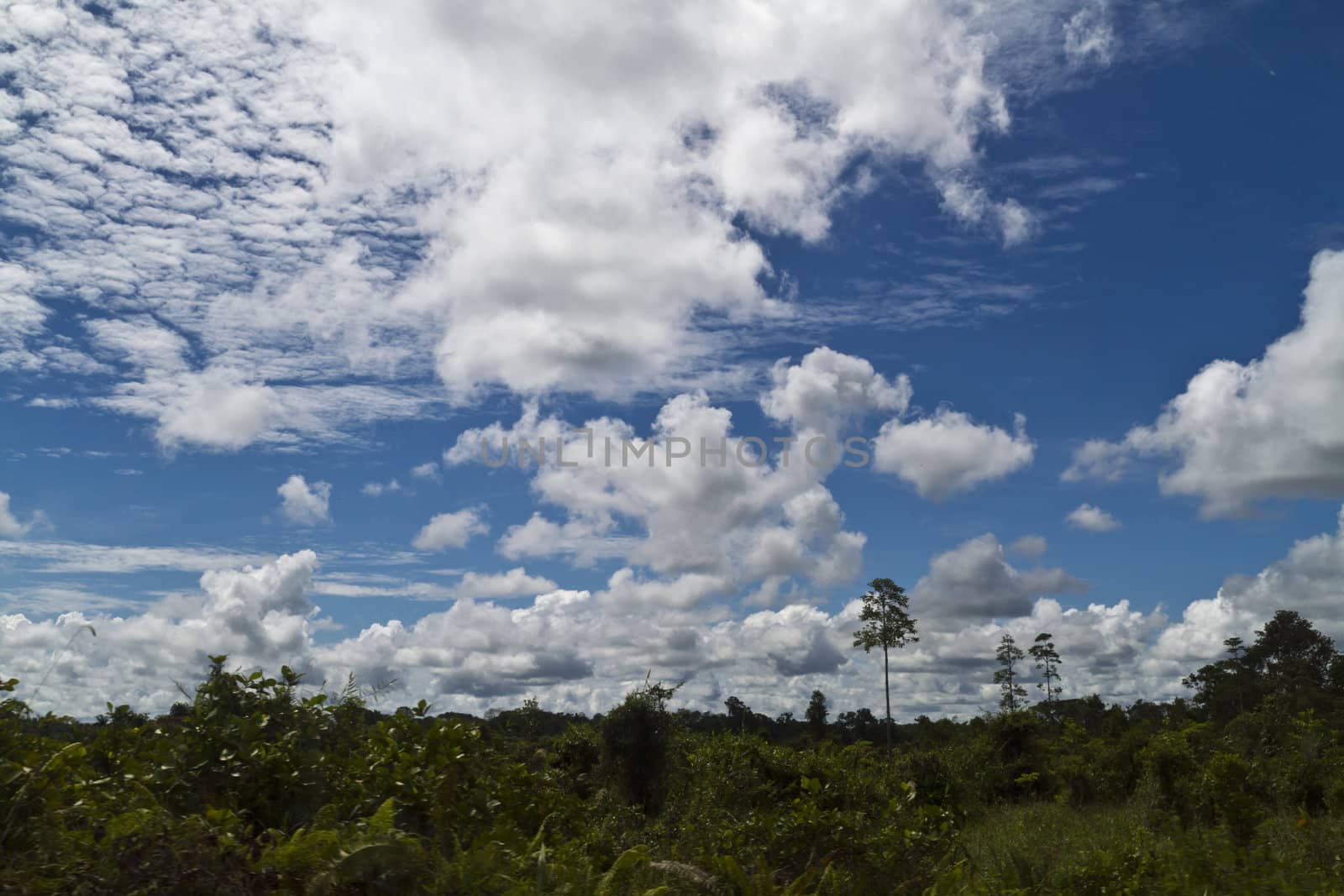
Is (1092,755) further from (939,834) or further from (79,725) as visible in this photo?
(79,725)

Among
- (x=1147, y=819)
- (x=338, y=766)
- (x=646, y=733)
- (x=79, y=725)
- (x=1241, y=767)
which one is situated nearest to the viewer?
(x=338, y=766)

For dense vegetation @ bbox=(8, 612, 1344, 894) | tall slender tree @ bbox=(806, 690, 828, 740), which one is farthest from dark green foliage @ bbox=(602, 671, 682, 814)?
tall slender tree @ bbox=(806, 690, 828, 740)

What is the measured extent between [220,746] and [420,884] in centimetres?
182

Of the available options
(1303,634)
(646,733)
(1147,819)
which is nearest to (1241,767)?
(1147,819)

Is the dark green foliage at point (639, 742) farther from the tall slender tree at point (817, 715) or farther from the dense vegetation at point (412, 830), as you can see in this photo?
the tall slender tree at point (817, 715)

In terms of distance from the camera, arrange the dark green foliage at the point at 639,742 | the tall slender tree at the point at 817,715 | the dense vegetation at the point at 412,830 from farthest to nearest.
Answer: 1. the tall slender tree at the point at 817,715
2. the dark green foliage at the point at 639,742
3. the dense vegetation at the point at 412,830

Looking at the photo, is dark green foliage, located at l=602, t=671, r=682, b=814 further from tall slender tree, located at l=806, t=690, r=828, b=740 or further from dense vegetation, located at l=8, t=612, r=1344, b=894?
tall slender tree, located at l=806, t=690, r=828, b=740

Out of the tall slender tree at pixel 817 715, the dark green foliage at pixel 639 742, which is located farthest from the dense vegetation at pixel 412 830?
the tall slender tree at pixel 817 715

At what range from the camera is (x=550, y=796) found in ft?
18.0

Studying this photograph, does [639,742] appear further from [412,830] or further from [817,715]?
[817,715]

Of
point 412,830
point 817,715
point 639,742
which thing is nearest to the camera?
point 412,830

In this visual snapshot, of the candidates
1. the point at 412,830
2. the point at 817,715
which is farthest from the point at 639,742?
the point at 817,715

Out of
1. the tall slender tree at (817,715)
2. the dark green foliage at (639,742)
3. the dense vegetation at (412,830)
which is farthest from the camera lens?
the tall slender tree at (817,715)

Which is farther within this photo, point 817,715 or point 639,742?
point 817,715
